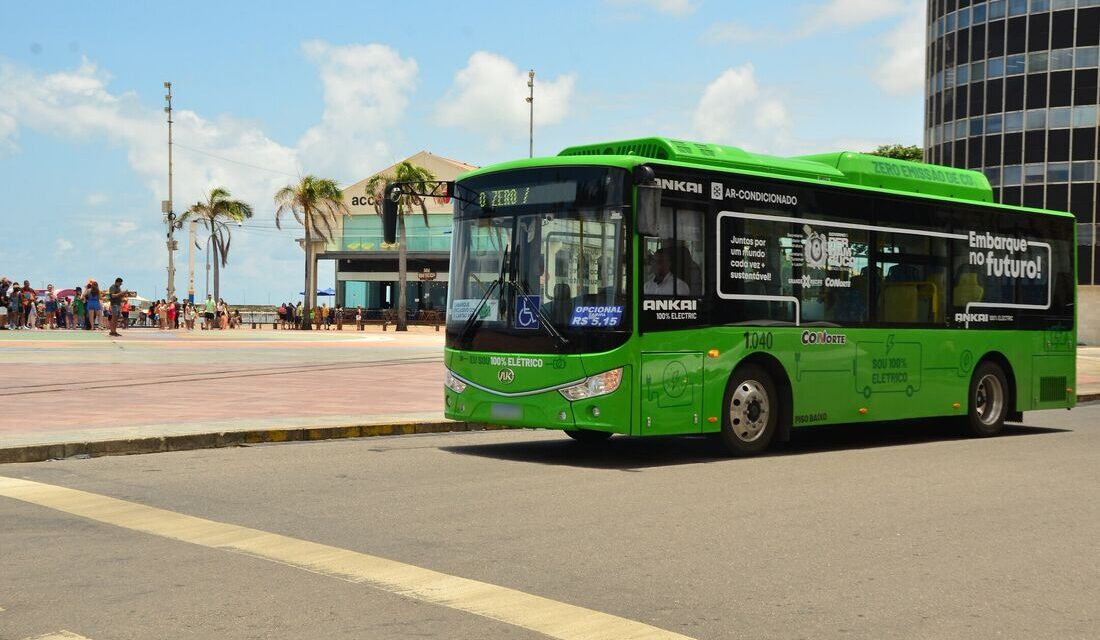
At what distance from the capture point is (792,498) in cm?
966

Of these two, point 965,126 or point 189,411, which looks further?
point 965,126

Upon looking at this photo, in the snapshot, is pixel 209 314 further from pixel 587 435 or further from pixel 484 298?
pixel 484 298

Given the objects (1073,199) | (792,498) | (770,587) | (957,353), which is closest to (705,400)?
(792,498)

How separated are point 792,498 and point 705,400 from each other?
2632 mm

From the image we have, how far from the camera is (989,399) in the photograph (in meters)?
16.2

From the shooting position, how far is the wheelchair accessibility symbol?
472 inches

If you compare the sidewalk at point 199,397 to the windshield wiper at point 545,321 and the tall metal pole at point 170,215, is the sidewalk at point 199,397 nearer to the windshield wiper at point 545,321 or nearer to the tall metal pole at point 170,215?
the windshield wiper at point 545,321

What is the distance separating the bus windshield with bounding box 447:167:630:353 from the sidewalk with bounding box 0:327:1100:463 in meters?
2.73

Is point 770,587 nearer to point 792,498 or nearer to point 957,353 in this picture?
point 792,498

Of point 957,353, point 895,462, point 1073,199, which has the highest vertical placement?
point 1073,199

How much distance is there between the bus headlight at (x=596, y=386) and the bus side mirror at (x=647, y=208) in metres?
1.31

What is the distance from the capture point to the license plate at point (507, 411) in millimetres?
12141

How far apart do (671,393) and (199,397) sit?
8356 millimetres

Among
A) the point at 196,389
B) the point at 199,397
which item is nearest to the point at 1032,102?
the point at 196,389
